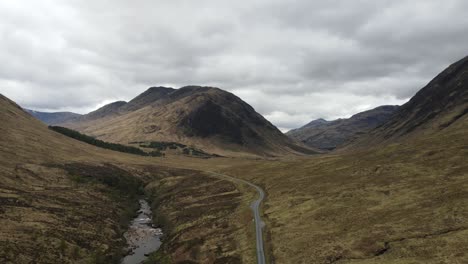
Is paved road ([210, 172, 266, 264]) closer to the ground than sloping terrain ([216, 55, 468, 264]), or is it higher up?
closer to the ground

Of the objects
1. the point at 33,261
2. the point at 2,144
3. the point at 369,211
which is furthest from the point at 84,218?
the point at 2,144

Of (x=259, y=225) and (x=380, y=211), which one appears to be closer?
(x=380, y=211)

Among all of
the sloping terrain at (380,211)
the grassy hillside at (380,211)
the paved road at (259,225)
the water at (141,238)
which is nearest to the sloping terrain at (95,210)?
the paved road at (259,225)

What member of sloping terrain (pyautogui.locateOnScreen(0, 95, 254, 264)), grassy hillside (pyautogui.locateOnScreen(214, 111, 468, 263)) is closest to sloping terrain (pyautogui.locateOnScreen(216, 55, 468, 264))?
grassy hillside (pyautogui.locateOnScreen(214, 111, 468, 263))

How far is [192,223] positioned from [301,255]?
3791cm

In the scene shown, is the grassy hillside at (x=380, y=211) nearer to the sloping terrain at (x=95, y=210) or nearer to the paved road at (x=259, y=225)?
the paved road at (x=259, y=225)

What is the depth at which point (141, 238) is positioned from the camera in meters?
85.3

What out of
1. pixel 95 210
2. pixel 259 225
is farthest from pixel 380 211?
pixel 95 210

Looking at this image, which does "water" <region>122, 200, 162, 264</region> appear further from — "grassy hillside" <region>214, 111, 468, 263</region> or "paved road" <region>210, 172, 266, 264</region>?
"grassy hillside" <region>214, 111, 468, 263</region>

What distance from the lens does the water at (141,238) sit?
72494 millimetres

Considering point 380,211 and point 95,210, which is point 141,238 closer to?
point 95,210

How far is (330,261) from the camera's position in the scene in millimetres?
54000

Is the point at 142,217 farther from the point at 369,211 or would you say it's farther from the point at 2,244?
the point at 369,211

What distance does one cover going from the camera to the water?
238 feet
